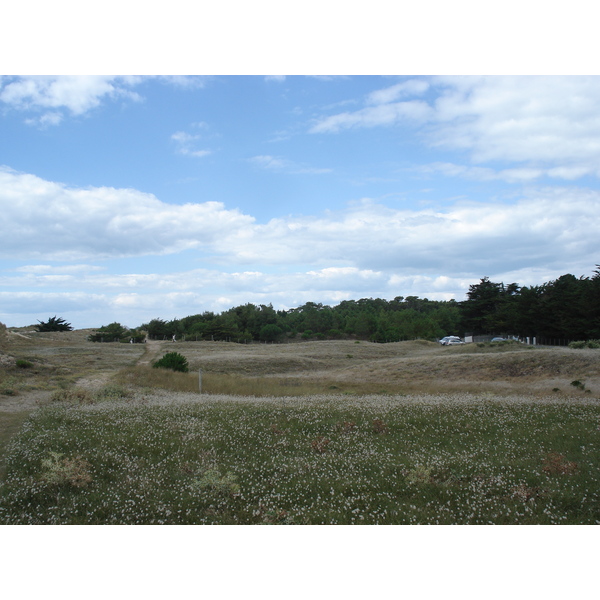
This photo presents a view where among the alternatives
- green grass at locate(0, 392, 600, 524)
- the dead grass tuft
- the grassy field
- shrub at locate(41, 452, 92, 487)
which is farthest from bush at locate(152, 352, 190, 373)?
the dead grass tuft

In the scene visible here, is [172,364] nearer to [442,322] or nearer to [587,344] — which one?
[587,344]

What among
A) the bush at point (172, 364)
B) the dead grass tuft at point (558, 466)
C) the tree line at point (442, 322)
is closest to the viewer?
the dead grass tuft at point (558, 466)

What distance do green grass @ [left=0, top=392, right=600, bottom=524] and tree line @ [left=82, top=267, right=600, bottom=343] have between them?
57023 millimetres

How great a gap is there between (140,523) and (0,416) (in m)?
13.7

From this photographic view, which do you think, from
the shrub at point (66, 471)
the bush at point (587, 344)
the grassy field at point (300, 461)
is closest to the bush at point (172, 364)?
the grassy field at point (300, 461)

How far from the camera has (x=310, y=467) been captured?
433 inches

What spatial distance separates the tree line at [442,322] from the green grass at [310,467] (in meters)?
57.0

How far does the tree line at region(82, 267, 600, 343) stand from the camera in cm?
6638

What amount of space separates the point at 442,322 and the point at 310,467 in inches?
4878

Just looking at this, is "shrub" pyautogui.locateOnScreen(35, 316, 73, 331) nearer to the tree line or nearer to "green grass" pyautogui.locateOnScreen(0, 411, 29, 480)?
the tree line

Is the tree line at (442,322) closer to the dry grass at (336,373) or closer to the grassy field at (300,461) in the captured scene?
the dry grass at (336,373)

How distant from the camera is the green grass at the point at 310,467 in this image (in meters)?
8.63

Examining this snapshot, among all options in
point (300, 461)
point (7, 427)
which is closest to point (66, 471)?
point (300, 461)
